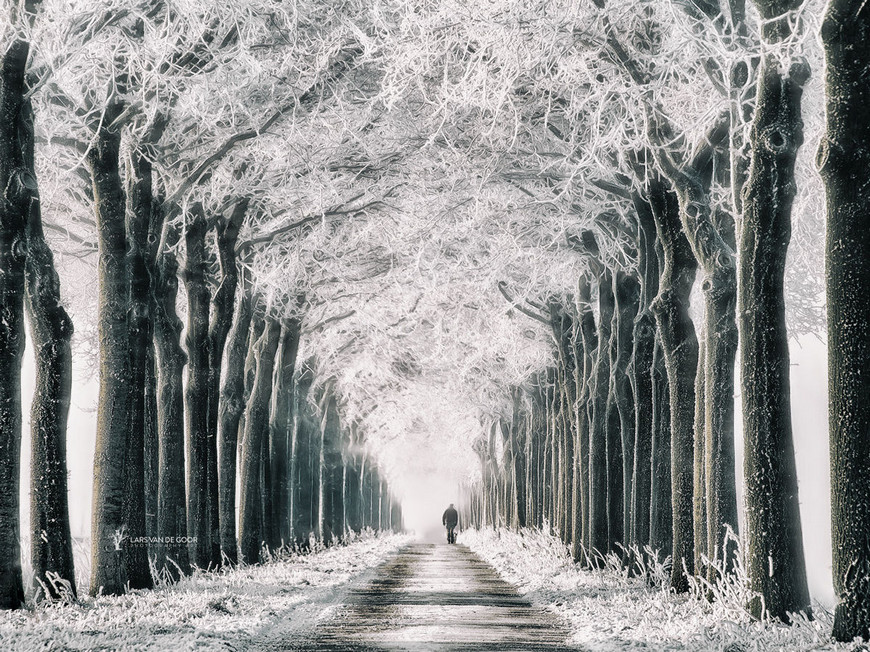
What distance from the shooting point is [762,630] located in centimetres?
943

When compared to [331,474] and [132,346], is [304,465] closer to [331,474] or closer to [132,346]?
[331,474]

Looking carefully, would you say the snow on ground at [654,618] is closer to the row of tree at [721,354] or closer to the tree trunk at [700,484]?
the row of tree at [721,354]

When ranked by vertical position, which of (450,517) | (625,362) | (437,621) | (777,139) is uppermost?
(777,139)

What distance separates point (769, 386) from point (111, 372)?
8.78 metres

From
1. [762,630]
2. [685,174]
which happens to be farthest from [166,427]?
[762,630]

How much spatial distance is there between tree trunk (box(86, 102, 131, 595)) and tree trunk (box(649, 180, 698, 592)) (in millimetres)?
7591

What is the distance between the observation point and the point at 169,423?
57.4 ft

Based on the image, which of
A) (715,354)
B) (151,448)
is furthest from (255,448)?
(715,354)

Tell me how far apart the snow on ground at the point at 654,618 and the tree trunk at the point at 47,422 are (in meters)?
6.38

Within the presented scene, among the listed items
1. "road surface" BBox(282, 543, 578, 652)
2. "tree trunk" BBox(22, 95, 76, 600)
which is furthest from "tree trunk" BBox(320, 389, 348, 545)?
"tree trunk" BBox(22, 95, 76, 600)

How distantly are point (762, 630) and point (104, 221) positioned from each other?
9.91m

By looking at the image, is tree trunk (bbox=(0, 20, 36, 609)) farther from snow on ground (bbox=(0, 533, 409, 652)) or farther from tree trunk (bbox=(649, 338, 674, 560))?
tree trunk (bbox=(649, 338, 674, 560))

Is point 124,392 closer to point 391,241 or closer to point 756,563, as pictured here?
point 756,563

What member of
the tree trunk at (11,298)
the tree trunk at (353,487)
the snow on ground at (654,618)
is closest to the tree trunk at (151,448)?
the tree trunk at (11,298)
